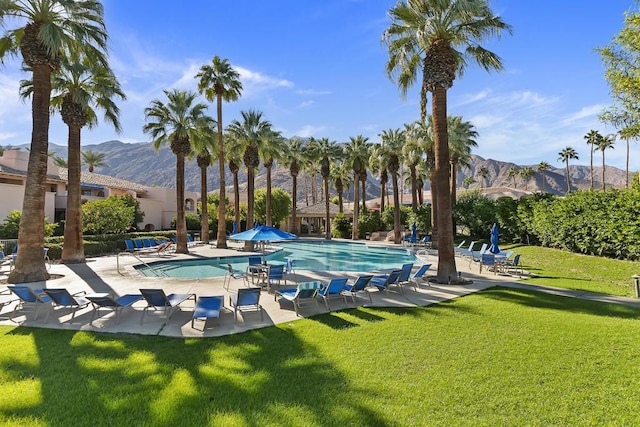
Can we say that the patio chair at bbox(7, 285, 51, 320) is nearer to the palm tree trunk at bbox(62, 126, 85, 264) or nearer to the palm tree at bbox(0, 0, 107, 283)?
the palm tree at bbox(0, 0, 107, 283)

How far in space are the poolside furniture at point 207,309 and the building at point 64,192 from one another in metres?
27.9

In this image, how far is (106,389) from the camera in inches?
185

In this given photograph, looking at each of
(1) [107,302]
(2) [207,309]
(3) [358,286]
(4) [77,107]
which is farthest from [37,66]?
(3) [358,286]

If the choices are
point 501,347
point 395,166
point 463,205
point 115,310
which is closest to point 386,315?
point 501,347

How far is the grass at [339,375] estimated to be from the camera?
408 centimetres

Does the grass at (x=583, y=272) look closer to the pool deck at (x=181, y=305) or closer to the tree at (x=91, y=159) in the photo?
the pool deck at (x=181, y=305)

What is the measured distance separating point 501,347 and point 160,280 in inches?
457

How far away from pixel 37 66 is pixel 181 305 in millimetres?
10951

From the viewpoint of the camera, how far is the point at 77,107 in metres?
17.2

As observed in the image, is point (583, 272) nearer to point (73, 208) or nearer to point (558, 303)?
point (558, 303)

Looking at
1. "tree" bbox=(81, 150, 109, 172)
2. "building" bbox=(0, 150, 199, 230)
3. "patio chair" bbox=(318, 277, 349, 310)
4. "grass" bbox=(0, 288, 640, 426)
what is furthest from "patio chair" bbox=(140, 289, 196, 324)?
"tree" bbox=(81, 150, 109, 172)

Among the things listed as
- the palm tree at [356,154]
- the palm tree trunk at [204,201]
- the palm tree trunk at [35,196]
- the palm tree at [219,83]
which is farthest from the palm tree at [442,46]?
the palm tree at [356,154]

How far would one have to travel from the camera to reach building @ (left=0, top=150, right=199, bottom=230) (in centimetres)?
2750

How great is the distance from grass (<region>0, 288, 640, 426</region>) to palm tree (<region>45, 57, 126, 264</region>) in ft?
40.7
